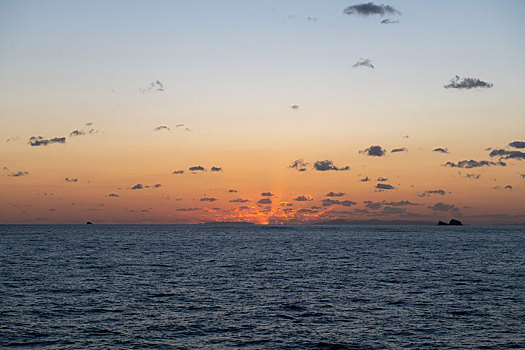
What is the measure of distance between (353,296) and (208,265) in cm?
3597

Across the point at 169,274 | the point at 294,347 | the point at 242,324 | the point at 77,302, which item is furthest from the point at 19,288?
the point at 294,347

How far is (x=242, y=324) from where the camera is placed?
37375 mm

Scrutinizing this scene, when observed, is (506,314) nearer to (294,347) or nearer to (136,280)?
(294,347)

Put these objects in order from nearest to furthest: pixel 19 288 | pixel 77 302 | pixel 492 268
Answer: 1. pixel 77 302
2. pixel 19 288
3. pixel 492 268

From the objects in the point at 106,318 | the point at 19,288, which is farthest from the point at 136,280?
the point at 106,318

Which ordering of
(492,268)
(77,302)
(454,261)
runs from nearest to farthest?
(77,302)
(492,268)
(454,261)

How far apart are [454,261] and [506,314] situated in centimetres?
5140

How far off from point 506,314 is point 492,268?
39998mm

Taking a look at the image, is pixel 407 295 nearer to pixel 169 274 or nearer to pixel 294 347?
pixel 294 347

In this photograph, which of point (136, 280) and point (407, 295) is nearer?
point (407, 295)

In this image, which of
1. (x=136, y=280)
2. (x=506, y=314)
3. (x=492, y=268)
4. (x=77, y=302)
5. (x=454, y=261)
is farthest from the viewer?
(x=454, y=261)

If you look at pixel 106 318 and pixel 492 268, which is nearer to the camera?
pixel 106 318

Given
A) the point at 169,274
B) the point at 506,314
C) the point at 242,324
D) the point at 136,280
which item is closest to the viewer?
the point at 242,324

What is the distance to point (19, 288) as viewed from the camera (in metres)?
53.0
